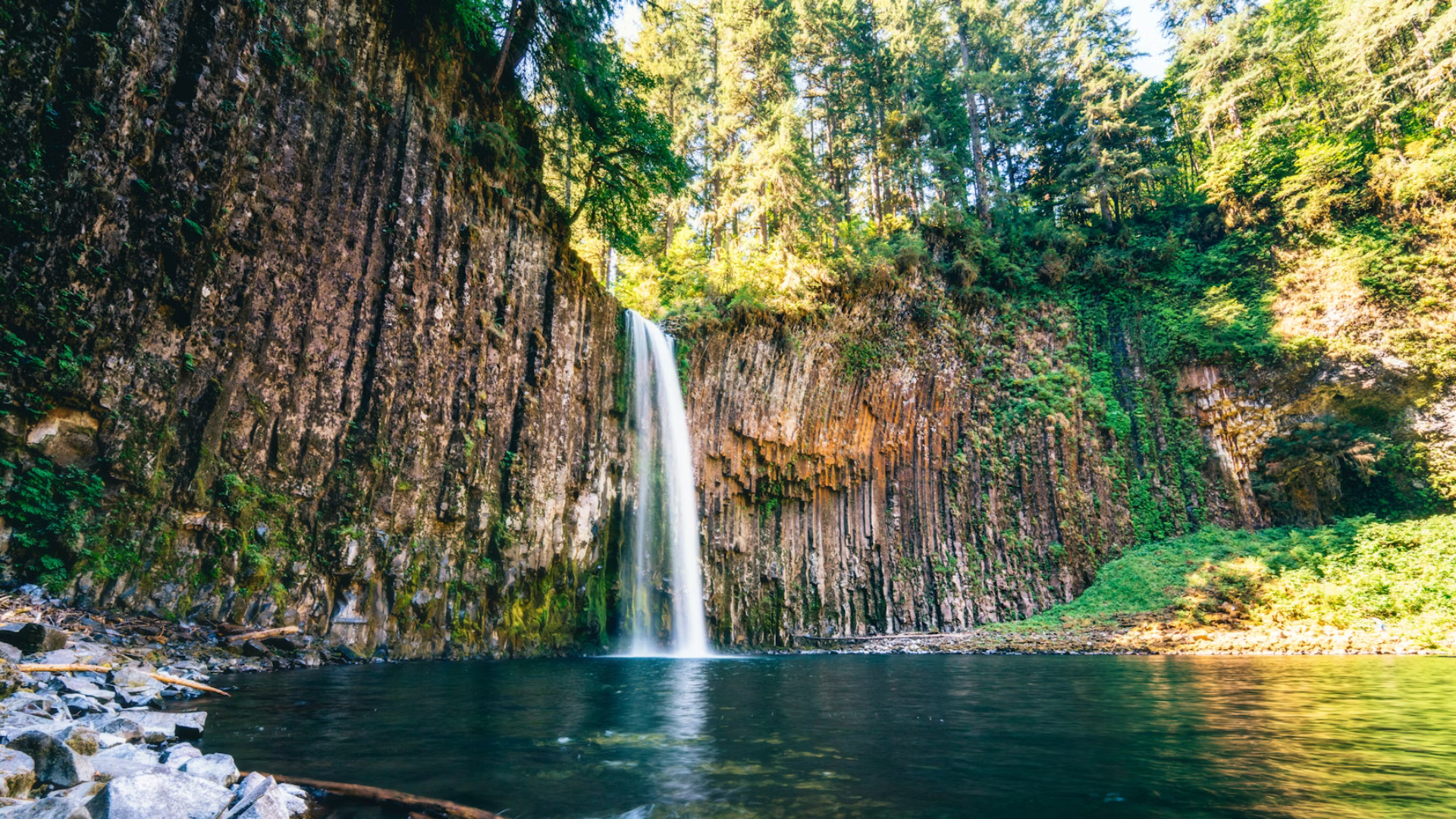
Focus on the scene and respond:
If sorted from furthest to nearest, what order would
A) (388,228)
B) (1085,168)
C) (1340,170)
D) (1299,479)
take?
(1085,168), (1340,170), (1299,479), (388,228)

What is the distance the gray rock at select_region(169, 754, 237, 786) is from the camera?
309 cm

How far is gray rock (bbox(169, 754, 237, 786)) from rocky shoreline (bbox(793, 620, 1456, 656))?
16.9 m

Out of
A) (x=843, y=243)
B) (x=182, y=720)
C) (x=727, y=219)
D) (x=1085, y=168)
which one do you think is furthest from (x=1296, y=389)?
(x=182, y=720)

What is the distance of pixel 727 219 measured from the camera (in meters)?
26.8

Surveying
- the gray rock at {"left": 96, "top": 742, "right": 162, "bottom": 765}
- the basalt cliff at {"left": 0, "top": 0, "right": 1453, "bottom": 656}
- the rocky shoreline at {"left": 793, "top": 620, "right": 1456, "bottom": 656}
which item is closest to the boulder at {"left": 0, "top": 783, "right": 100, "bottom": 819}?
the gray rock at {"left": 96, "top": 742, "right": 162, "bottom": 765}

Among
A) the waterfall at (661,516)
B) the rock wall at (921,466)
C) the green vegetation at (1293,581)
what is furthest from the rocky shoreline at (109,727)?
the green vegetation at (1293,581)

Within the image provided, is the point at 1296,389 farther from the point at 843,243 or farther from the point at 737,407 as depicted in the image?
the point at 737,407

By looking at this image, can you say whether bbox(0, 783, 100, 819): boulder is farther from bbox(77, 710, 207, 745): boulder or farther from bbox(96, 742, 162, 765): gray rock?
bbox(77, 710, 207, 745): boulder

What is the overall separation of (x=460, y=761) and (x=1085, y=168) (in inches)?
1353

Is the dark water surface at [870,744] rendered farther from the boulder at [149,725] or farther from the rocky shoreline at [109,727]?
the rocky shoreline at [109,727]

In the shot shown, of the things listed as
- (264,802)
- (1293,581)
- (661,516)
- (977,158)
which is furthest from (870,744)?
(977,158)

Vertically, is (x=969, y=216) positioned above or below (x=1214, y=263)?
above

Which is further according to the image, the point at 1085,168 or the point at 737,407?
the point at 1085,168

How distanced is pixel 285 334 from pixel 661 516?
1090 cm
